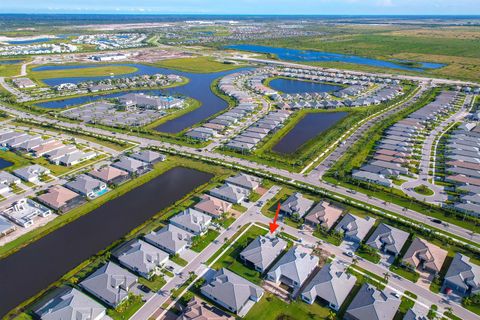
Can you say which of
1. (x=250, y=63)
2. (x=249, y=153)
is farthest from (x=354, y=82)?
(x=249, y=153)

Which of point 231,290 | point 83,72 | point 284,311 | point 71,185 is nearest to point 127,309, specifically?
point 231,290

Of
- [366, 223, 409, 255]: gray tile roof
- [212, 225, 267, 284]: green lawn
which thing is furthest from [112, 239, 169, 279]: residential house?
[366, 223, 409, 255]: gray tile roof

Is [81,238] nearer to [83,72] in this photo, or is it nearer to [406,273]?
[406,273]

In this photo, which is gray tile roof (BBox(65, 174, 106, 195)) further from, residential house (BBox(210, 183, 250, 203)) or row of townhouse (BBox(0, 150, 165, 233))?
residential house (BBox(210, 183, 250, 203))

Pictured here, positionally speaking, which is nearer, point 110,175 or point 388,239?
point 388,239

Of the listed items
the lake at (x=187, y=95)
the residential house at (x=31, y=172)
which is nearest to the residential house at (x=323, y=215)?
the lake at (x=187, y=95)
